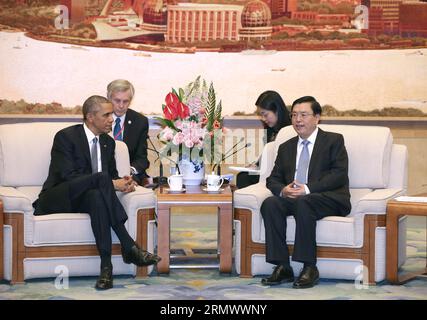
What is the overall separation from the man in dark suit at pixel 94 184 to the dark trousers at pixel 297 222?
0.82 metres

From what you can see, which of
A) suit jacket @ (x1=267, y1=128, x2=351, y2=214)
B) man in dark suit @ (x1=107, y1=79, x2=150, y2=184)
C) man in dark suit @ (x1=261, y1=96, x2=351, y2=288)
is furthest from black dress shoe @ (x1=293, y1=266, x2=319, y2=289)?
man in dark suit @ (x1=107, y1=79, x2=150, y2=184)

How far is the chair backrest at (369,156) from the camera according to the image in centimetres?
639

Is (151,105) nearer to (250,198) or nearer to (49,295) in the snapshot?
(250,198)

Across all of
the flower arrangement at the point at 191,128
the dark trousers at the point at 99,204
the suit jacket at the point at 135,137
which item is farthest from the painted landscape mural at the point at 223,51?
the dark trousers at the point at 99,204

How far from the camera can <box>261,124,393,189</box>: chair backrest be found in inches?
252

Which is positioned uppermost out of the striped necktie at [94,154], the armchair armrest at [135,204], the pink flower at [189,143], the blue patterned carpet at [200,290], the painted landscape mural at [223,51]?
the painted landscape mural at [223,51]

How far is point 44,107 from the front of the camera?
8.90 m

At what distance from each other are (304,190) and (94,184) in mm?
1489

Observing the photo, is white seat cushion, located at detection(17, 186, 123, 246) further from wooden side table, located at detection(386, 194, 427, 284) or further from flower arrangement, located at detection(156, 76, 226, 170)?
wooden side table, located at detection(386, 194, 427, 284)

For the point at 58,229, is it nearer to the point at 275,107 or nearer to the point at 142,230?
the point at 142,230

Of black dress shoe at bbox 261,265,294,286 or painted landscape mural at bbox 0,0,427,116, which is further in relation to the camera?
painted landscape mural at bbox 0,0,427,116

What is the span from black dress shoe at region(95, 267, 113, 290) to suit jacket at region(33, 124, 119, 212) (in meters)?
0.53

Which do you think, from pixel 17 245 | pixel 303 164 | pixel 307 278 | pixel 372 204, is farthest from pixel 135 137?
pixel 372 204

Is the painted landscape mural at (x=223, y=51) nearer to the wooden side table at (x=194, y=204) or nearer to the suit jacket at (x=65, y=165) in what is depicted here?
the suit jacket at (x=65, y=165)
